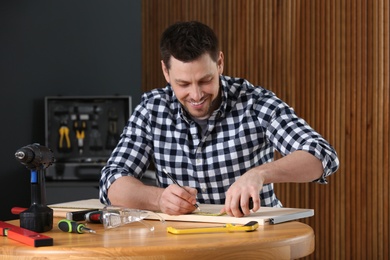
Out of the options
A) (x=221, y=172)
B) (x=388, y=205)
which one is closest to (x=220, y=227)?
(x=221, y=172)

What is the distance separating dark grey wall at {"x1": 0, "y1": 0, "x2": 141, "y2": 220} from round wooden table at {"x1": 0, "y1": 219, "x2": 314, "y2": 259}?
3135 millimetres

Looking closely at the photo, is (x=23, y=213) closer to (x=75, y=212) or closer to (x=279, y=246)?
(x=75, y=212)

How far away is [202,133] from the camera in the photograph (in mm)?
3049

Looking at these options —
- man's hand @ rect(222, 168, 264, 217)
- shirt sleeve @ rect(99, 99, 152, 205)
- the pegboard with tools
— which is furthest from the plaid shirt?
the pegboard with tools

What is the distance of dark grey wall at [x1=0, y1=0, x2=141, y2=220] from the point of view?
5.23m

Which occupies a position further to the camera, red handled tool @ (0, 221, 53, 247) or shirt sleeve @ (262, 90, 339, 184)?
shirt sleeve @ (262, 90, 339, 184)

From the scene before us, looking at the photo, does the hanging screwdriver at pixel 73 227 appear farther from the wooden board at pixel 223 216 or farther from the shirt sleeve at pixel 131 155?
the shirt sleeve at pixel 131 155

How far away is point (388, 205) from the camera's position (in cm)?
405

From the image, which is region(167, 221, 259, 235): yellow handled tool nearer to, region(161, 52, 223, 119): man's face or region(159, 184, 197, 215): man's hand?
region(159, 184, 197, 215): man's hand

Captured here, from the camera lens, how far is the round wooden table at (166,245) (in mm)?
1886

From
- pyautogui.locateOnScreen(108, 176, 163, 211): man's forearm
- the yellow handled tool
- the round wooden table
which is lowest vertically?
the round wooden table

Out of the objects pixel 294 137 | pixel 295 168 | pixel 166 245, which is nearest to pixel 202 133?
pixel 294 137

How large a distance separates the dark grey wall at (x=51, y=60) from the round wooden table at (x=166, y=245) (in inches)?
123

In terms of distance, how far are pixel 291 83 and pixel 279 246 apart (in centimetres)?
264
